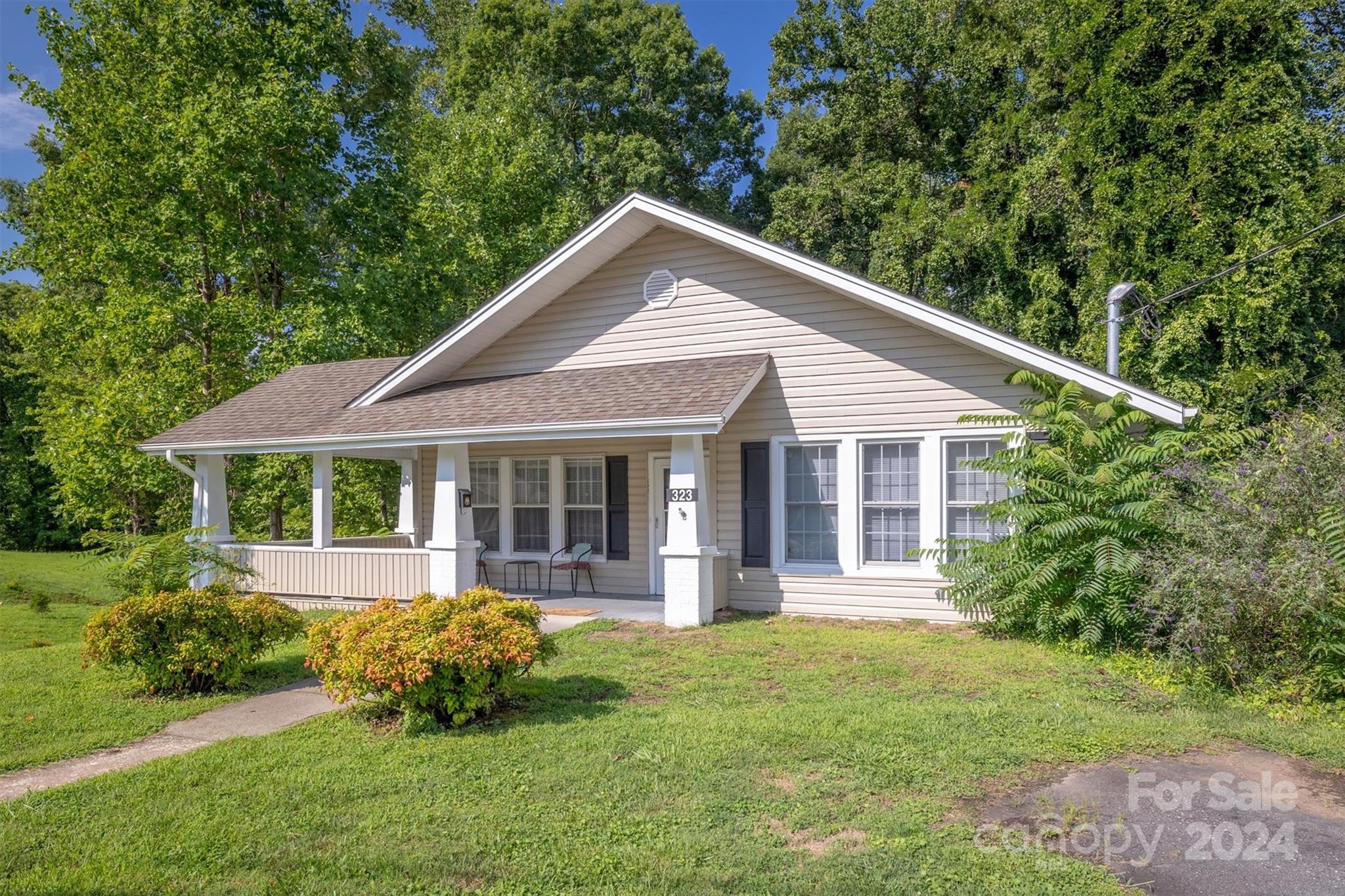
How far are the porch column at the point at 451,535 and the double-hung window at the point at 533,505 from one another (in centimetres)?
176

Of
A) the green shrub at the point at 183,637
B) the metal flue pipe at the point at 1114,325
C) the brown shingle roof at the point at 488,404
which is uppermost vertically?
the metal flue pipe at the point at 1114,325

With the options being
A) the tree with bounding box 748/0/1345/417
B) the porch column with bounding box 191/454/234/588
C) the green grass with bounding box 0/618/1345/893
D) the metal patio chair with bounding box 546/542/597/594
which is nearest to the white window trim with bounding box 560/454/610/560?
the metal patio chair with bounding box 546/542/597/594

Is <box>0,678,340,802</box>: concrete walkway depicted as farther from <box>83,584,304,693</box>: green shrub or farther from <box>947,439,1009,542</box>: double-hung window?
<box>947,439,1009,542</box>: double-hung window

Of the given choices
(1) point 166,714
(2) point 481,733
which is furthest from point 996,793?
(1) point 166,714

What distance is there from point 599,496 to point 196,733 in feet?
23.2

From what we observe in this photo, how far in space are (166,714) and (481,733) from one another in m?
2.96

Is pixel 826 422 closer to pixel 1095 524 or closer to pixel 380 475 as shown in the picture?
pixel 1095 524

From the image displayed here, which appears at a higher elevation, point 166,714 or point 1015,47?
point 1015,47

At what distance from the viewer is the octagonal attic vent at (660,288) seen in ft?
40.2

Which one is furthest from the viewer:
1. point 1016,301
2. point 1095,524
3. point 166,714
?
point 1016,301

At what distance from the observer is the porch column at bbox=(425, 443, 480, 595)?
11.6 metres

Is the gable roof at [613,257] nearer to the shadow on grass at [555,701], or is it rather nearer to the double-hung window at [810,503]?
the double-hung window at [810,503]

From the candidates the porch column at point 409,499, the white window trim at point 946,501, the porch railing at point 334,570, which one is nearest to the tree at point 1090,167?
the white window trim at point 946,501

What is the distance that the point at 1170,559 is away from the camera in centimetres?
740
